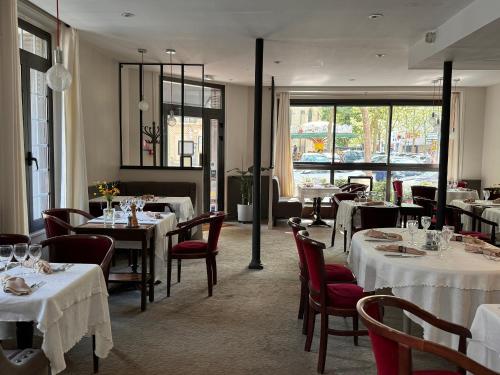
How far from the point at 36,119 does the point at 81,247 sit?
2649 mm

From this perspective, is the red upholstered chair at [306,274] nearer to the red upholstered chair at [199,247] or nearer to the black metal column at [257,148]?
the red upholstered chair at [199,247]

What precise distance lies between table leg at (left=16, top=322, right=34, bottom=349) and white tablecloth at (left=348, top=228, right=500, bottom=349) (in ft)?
7.18

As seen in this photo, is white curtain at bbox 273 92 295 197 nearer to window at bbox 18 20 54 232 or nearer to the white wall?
the white wall

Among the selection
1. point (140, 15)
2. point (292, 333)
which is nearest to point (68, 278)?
point (292, 333)

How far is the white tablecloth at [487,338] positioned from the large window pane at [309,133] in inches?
332

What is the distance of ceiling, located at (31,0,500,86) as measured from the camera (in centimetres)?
460

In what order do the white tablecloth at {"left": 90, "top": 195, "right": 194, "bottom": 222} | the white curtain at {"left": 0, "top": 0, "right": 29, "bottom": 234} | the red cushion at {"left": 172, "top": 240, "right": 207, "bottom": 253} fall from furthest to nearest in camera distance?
the white tablecloth at {"left": 90, "top": 195, "right": 194, "bottom": 222}
the red cushion at {"left": 172, "top": 240, "right": 207, "bottom": 253}
the white curtain at {"left": 0, "top": 0, "right": 29, "bottom": 234}

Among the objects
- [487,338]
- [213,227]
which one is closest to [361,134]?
[213,227]

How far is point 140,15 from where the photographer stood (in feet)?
16.4

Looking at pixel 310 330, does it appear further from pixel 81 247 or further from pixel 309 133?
pixel 309 133

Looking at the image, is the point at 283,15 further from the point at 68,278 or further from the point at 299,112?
the point at 299,112

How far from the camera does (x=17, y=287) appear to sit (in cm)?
225

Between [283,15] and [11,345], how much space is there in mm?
3986

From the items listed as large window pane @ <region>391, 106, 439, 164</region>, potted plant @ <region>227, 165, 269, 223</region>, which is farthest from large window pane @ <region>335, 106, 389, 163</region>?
potted plant @ <region>227, 165, 269, 223</region>
